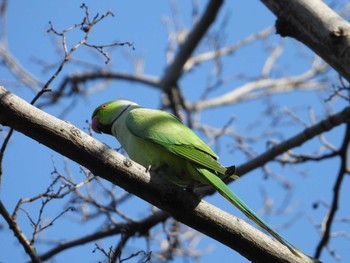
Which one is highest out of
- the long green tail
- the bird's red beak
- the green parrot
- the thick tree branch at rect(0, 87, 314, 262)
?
the bird's red beak

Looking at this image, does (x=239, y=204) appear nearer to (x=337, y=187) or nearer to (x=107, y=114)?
(x=107, y=114)

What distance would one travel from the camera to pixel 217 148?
22.2ft

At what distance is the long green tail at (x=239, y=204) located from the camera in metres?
2.95

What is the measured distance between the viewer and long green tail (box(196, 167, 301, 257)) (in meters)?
2.95

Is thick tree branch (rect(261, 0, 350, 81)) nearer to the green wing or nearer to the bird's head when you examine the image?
the green wing

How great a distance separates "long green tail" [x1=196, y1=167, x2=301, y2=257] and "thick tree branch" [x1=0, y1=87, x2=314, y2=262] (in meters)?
0.03

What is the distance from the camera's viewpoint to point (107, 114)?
4.71m

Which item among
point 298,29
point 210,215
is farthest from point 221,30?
point 210,215

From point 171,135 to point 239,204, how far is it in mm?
929

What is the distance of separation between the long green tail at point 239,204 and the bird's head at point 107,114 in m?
1.40

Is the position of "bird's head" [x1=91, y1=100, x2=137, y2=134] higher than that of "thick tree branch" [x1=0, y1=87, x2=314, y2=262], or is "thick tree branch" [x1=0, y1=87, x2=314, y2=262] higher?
"bird's head" [x1=91, y1=100, x2=137, y2=134]

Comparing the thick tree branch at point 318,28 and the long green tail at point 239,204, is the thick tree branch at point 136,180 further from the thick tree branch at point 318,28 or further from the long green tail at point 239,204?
the thick tree branch at point 318,28

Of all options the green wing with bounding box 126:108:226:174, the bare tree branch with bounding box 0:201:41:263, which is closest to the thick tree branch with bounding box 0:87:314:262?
the green wing with bounding box 126:108:226:174

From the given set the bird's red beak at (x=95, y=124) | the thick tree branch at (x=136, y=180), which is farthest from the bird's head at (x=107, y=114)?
the thick tree branch at (x=136, y=180)
